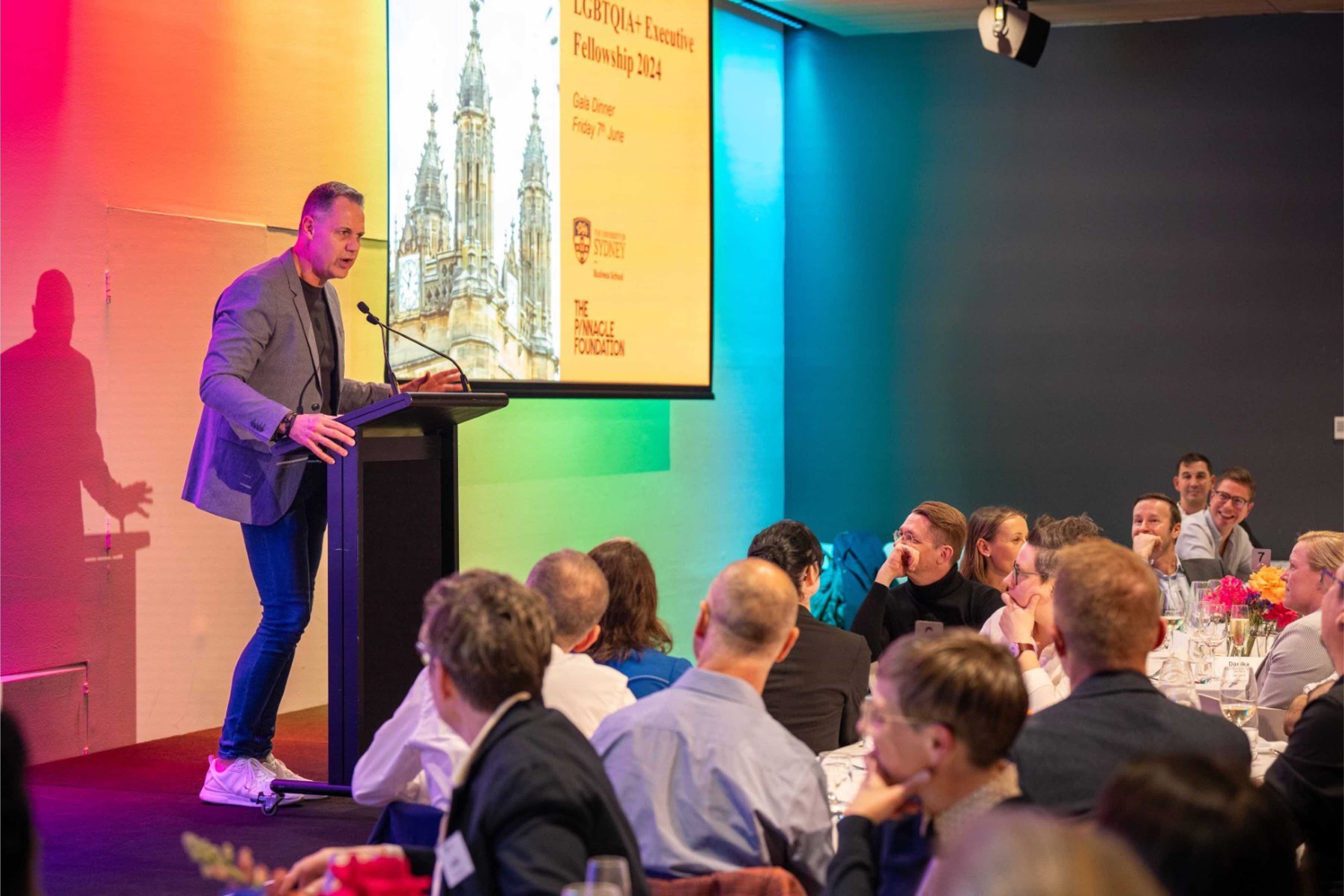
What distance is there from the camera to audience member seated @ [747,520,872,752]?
316cm

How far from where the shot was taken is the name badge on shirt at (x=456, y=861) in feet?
5.71

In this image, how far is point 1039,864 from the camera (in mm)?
961

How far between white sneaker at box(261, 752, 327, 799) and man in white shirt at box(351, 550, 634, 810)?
1.48m

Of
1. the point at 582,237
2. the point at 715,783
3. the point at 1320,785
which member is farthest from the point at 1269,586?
the point at 582,237

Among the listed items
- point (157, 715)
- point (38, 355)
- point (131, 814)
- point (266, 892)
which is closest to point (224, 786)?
point (131, 814)

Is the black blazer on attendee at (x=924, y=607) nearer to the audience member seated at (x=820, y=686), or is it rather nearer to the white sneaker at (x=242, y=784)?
the audience member seated at (x=820, y=686)

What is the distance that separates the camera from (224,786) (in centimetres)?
414

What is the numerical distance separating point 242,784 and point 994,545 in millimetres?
2525

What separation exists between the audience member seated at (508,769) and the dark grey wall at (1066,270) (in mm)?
6976

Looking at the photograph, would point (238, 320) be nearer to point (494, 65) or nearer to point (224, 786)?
point (224, 786)

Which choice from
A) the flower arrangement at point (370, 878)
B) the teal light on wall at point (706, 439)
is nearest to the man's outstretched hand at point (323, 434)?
the flower arrangement at point (370, 878)

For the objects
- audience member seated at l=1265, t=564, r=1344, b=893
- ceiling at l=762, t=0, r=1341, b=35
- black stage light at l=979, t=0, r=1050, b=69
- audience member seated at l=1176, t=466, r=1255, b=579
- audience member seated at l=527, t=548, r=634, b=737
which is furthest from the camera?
ceiling at l=762, t=0, r=1341, b=35

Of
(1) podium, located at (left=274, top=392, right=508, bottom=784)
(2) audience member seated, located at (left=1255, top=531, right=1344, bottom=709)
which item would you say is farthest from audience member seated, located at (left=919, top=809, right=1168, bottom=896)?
(1) podium, located at (left=274, top=392, right=508, bottom=784)

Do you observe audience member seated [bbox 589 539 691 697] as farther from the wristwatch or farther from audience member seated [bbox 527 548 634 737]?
the wristwatch
